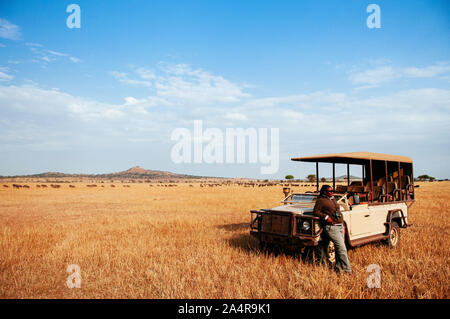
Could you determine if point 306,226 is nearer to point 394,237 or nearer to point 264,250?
point 264,250

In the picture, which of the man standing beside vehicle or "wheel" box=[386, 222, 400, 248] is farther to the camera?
"wheel" box=[386, 222, 400, 248]

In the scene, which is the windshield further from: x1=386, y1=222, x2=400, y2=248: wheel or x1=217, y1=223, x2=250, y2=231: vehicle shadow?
x1=217, y1=223, x2=250, y2=231: vehicle shadow

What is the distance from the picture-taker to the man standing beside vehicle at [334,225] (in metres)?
6.52

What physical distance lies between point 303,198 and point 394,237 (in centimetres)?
317

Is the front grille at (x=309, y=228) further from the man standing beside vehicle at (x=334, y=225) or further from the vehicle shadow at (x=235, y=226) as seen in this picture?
the vehicle shadow at (x=235, y=226)

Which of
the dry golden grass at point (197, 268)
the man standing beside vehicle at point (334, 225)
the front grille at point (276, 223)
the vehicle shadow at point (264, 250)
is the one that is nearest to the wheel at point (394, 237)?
the dry golden grass at point (197, 268)

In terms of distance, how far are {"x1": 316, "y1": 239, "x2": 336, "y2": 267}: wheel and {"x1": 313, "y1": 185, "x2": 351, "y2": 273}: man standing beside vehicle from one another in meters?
0.47

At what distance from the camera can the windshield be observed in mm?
9247

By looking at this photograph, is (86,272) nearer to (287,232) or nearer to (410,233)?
(287,232)

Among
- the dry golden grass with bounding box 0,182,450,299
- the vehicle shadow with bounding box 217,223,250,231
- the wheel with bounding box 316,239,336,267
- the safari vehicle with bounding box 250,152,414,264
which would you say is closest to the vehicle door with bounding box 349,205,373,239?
the safari vehicle with bounding box 250,152,414,264

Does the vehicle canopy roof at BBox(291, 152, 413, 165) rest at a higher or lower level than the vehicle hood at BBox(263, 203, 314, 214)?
higher

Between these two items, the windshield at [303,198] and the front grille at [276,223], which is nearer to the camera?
the front grille at [276,223]

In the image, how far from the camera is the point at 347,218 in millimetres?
7531

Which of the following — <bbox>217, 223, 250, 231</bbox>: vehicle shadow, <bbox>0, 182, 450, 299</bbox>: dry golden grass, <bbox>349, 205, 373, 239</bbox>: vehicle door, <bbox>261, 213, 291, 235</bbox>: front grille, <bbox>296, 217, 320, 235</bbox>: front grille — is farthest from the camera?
<bbox>217, 223, 250, 231</bbox>: vehicle shadow
